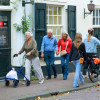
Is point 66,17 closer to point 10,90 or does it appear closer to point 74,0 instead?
point 74,0

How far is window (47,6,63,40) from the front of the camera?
12.3 m

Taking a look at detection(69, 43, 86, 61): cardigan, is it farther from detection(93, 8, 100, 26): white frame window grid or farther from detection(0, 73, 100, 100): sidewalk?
detection(93, 8, 100, 26): white frame window grid

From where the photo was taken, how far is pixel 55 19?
12.5 m

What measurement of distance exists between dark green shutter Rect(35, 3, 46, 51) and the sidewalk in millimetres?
1728

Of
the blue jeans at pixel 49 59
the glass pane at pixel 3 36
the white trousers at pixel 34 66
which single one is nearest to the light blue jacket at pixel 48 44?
the blue jeans at pixel 49 59

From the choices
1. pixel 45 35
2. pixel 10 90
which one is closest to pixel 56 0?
pixel 45 35

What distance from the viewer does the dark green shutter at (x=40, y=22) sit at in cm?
1159

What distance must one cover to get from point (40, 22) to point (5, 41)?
1.58 metres

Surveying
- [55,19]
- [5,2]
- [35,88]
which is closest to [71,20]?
[55,19]

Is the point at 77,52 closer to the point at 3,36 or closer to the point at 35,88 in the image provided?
the point at 35,88

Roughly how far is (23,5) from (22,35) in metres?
1.11

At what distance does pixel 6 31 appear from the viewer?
11109mm

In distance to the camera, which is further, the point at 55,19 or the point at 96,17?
the point at 96,17

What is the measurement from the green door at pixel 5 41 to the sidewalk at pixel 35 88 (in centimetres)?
80
